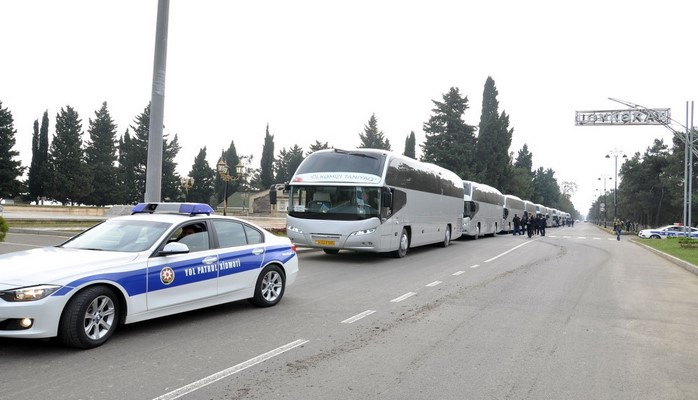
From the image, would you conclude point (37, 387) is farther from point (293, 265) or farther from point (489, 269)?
point (489, 269)

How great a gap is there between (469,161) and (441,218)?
44.5 m

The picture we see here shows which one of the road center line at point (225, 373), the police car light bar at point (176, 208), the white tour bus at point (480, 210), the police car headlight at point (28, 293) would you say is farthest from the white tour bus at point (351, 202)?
the white tour bus at point (480, 210)

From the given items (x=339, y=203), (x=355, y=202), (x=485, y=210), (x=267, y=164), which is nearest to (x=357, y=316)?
(x=355, y=202)

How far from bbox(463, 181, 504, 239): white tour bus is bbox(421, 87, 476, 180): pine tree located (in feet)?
82.9

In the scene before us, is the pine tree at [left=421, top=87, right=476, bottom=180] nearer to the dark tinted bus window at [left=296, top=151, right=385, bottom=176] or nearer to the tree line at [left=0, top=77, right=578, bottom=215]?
the tree line at [left=0, top=77, right=578, bottom=215]

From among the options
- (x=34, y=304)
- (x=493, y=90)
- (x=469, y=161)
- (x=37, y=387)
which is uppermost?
(x=493, y=90)

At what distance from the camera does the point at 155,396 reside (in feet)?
13.5

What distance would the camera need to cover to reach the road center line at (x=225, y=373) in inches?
165

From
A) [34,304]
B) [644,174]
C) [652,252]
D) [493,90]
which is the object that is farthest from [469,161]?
[34,304]

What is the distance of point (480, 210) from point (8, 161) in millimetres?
59134

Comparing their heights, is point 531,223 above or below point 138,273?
above

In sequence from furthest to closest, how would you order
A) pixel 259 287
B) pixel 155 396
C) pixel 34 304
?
pixel 259 287 → pixel 34 304 → pixel 155 396

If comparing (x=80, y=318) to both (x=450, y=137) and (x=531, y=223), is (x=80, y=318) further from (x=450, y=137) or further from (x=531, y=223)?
(x=450, y=137)

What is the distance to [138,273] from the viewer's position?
5.85 metres
